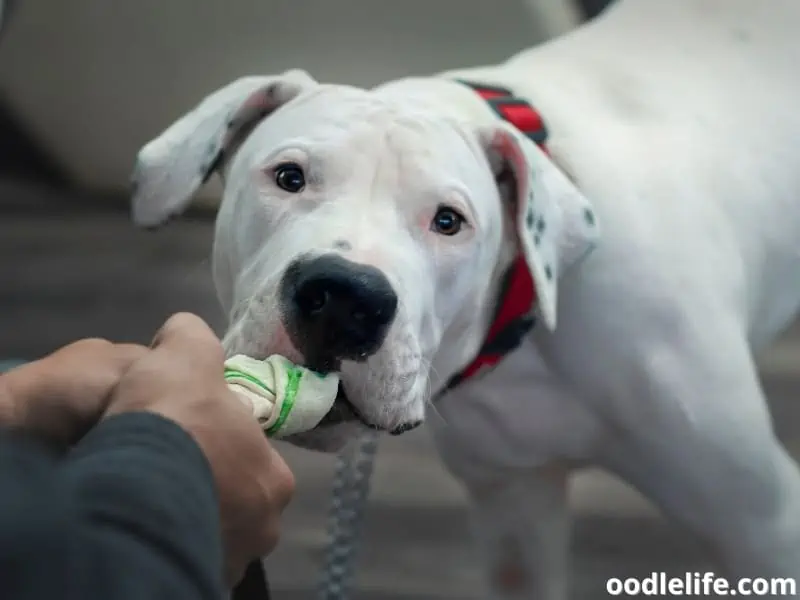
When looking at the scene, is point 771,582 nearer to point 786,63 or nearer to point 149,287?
point 786,63

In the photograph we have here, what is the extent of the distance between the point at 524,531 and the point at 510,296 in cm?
42

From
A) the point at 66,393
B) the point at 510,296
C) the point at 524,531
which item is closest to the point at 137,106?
the point at 524,531

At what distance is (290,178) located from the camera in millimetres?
778

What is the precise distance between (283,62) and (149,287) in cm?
42

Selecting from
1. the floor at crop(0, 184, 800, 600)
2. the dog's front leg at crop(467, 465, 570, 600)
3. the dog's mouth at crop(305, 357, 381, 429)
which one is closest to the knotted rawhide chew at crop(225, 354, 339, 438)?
the dog's mouth at crop(305, 357, 381, 429)

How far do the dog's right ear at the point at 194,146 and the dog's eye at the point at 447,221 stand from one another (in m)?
0.17

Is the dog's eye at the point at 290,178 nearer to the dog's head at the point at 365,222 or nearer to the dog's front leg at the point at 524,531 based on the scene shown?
the dog's head at the point at 365,222

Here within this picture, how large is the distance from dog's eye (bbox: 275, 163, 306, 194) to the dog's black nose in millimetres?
99

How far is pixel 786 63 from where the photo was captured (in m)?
1.15

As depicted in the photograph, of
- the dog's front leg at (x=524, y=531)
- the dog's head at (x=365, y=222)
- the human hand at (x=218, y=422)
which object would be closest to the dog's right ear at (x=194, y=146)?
the dog's head at (x=365, y=222)

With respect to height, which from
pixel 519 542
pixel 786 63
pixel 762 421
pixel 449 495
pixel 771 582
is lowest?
pixel 449 495

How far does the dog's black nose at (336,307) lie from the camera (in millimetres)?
671

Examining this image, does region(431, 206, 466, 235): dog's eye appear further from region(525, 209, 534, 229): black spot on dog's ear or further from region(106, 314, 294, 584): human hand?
region(106, 314, 294, 584): human hand

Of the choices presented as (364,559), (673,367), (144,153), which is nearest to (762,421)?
(673,367)
